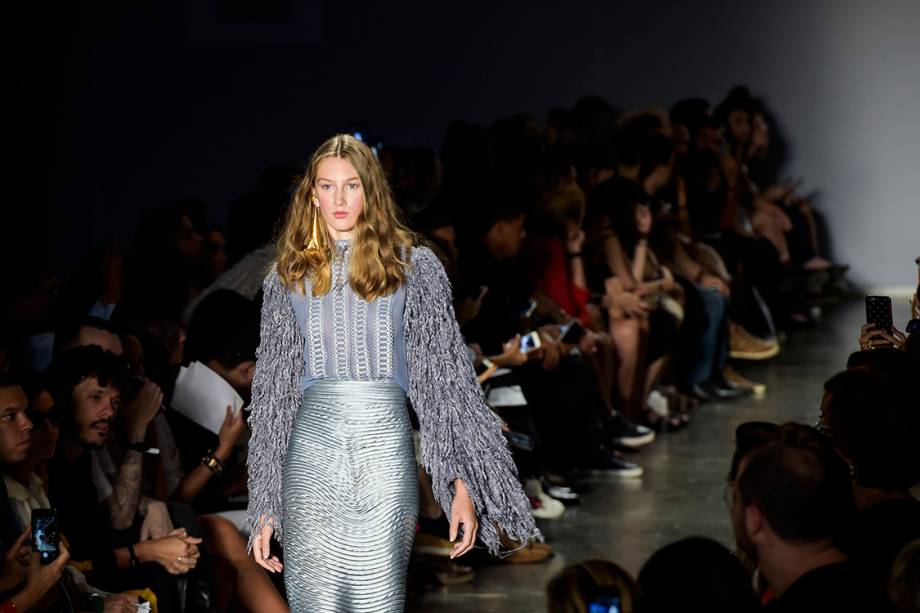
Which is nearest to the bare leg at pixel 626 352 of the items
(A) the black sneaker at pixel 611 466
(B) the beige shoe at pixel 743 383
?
(A) the black sneaker at pixel 611 466

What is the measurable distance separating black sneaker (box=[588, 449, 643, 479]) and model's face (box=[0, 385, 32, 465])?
3.19 meters

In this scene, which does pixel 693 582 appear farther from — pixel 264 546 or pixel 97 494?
pixel 97 494

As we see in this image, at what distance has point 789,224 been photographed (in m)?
10.1

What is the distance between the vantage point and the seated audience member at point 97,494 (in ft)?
12.7

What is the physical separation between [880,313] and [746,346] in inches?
181

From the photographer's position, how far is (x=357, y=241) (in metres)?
3.21

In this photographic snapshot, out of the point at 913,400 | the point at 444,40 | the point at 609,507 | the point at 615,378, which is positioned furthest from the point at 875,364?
the point at 444,40

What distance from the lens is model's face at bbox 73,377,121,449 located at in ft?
A: 13.0

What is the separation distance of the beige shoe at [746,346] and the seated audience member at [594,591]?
21.0ft

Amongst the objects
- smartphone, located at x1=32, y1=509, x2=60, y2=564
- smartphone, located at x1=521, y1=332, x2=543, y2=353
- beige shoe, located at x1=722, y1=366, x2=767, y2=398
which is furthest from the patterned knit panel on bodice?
beige shoe, located at x1=722, y1=366, x2=767, y2=398

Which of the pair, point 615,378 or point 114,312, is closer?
point 114,312

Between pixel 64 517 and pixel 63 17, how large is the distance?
6421mm

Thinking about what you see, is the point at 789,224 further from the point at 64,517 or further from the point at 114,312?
the point at 64,517

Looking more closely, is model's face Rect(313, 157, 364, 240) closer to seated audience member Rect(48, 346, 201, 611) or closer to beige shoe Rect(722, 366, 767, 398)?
seated audience member Rect(48, 346, 201, 611)
